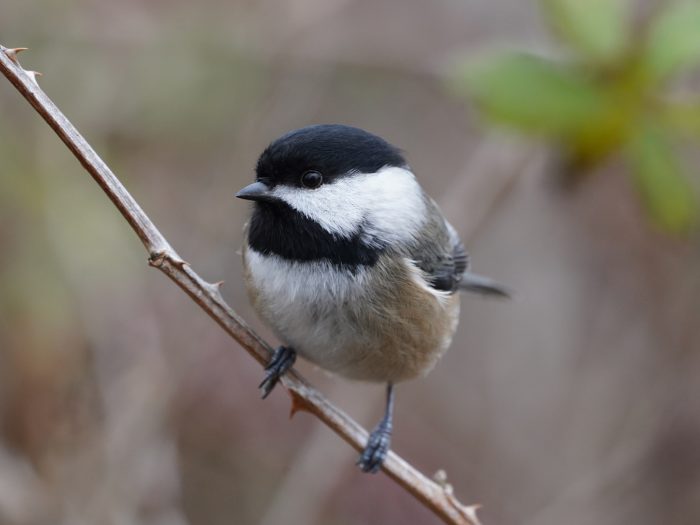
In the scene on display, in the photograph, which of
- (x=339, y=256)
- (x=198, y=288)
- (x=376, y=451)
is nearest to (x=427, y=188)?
(x=376, y=451)

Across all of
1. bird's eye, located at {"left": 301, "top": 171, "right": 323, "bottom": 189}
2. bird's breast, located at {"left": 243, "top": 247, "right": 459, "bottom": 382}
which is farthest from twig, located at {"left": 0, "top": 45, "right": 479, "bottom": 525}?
bird's eye, located at {"left": 301, "top": 171, "right": 323, "bottom": 189}

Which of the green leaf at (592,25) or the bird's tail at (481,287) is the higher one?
the green leaf at (592,25)

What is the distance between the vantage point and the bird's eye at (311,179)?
86.7 inches

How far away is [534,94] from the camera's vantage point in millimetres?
2709

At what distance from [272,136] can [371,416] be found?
4.36 feet

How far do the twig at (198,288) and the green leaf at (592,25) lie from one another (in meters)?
1.38

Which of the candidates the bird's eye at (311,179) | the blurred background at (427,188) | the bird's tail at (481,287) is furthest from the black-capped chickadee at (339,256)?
the bird's tail at (481,287)

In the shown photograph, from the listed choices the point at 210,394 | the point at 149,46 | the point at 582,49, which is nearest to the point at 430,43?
the point at 149,46

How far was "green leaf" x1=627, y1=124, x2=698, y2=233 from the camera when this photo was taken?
9.03 ft

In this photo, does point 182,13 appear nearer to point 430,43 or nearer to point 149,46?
point 149,46

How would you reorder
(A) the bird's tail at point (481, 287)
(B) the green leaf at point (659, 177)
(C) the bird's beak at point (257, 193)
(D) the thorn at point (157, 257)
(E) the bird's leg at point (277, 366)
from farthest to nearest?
(A) the bird's tail at point (481, 287) < (B) the green leaf at point (659, 177) < (E) the bird's leg at point (277, 366) < (C) the bird's beak at point (257, 193) < (D) the thorn at point (157, 257)

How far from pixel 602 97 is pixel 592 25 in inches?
9.0

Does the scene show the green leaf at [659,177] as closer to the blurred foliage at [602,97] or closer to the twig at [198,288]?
the blurred foliage at [602,97]

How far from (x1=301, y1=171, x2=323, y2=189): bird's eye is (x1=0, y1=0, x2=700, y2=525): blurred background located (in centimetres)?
77
